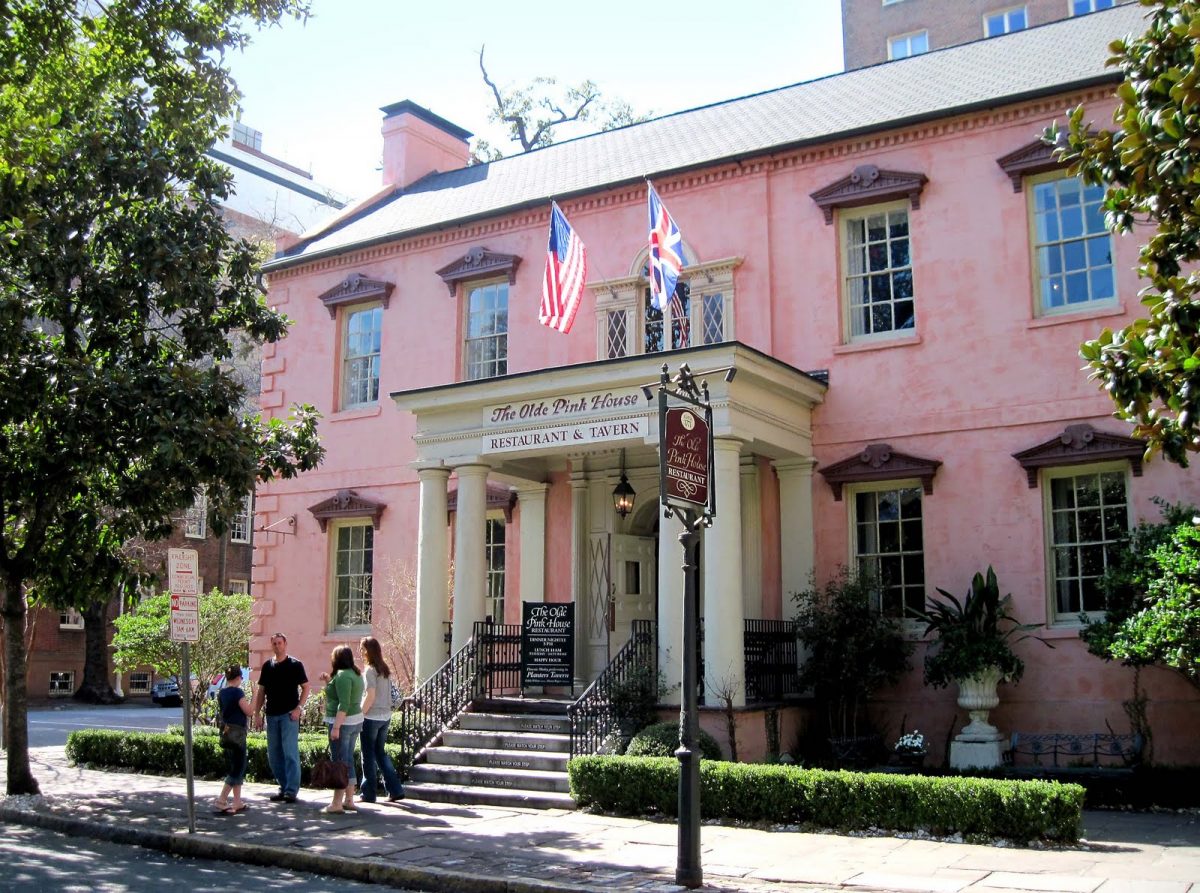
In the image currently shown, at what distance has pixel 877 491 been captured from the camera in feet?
52.4

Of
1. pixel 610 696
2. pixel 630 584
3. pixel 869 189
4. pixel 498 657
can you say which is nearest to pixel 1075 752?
pixel 610 696

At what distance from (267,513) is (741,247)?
10.0 metres

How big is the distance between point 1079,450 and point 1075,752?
3606 millimetres

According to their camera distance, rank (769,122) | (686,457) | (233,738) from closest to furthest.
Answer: (686,457), (233,738), (769,122)

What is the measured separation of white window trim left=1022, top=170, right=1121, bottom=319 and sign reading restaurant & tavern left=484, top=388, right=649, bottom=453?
534 centimetres

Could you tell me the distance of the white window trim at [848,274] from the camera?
1599 centimetres

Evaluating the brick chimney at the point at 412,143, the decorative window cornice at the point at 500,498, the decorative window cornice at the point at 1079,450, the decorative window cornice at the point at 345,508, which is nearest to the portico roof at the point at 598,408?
the decorative window cornice at the point at 500,498

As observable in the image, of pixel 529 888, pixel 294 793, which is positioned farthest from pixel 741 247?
pixel 529 888

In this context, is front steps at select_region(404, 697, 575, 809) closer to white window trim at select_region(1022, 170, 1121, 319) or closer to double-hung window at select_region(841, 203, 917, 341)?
double-hung window at select_region(841, 203, 917, 341)

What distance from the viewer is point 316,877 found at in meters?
9.85

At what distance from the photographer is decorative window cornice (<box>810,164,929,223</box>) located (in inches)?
629

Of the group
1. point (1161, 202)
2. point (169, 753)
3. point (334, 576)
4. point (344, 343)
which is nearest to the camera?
point (1161, 202)

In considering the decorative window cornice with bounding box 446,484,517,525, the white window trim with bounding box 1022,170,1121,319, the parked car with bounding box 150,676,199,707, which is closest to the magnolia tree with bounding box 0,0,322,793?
the decorative window cornice with bounding box 446,484,517,525

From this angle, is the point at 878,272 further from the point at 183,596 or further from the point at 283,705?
the point at 183,596
